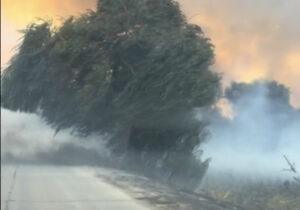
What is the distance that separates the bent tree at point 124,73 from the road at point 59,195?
306 cm

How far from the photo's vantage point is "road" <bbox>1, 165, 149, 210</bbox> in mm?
10578

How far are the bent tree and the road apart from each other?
306 centimetres

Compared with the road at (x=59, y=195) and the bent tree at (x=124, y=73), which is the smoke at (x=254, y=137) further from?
the road at (x=59, y=195)

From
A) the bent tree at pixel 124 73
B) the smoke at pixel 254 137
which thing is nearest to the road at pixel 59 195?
the bent tree at pixel 124 73

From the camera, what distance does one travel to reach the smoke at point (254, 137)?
2128 centimetres

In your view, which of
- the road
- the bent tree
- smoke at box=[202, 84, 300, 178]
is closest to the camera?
the road

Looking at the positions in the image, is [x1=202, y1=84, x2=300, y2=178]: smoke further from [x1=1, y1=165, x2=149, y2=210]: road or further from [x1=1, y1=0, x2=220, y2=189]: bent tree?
[x1=1, y1=165, x2=149, y2=210]: road

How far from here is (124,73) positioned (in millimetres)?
19469

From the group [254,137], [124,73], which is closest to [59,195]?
[124,73]

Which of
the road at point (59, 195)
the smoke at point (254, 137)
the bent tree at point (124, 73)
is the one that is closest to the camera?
the road at point (59, 195)

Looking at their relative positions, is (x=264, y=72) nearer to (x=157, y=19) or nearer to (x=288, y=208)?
(x=157, y=19)

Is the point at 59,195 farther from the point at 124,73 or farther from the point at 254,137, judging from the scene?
the point at 254,137

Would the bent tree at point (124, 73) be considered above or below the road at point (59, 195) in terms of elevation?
above

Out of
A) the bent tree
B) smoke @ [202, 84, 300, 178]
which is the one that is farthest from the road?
smoke @ [202, 84, 300, 178]
